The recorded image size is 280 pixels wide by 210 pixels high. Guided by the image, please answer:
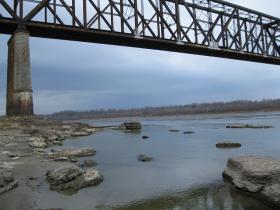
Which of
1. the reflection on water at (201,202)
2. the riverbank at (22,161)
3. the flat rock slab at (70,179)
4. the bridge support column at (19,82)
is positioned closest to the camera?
the reflection on water at (201,202)

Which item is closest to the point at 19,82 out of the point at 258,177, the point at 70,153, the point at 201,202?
the point at 70,153

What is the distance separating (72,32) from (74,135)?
10.1 meters

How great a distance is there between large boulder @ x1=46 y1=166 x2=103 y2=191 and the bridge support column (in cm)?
1837

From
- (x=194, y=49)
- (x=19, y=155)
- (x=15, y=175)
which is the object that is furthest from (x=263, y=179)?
(x=194, y=49)

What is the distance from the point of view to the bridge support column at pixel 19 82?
2834cm

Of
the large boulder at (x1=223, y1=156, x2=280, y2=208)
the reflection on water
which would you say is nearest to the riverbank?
the reflection on water

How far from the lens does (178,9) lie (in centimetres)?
4431

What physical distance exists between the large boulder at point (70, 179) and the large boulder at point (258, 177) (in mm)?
4205

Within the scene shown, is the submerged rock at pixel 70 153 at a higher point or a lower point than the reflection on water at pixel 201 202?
higher

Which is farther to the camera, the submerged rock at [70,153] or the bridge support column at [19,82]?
the bridge support column at [19,82]

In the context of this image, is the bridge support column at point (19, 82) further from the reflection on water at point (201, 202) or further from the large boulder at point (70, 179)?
the reflection on water at point (201, 202)

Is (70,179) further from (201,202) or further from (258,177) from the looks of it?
(258,177)

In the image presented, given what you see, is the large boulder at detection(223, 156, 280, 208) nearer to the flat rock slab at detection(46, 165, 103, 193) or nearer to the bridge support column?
the flat rock slab at detection(46, 165, 103, 193)

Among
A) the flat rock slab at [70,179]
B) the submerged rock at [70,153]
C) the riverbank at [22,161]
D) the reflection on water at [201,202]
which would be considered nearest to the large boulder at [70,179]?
the flat rock slab at [70,179]
